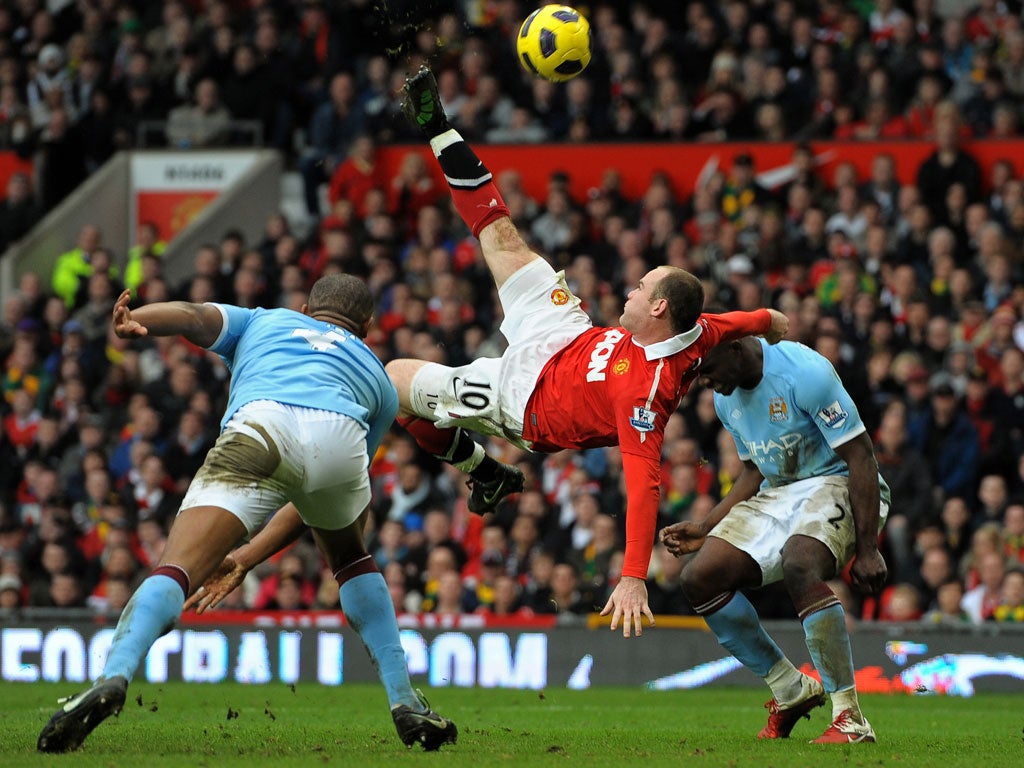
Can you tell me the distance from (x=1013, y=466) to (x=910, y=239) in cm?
278

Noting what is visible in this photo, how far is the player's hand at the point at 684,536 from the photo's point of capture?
8.55 m

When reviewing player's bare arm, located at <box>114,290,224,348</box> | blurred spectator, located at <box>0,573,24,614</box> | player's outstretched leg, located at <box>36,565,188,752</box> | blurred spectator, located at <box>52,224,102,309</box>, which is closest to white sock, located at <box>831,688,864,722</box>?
player's outstretched leg, located at <box>36,565,188,752</box>

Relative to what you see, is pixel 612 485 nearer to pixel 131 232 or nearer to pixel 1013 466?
pixel 1013 466

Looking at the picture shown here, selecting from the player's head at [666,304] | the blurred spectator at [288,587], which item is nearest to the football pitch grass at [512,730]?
the blurred spectator at [288,587]

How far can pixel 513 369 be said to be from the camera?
8.46 m

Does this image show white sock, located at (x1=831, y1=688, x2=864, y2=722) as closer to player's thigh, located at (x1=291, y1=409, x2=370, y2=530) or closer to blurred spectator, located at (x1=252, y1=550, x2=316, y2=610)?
player's thigh, located at (x1=291, y1=409, x2=370, y2=530)

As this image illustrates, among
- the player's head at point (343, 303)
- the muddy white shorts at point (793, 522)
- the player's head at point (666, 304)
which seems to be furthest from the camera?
the muddy white shorts at point (793, 522)

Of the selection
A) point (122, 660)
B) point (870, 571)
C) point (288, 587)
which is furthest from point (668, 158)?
point (122, 660)

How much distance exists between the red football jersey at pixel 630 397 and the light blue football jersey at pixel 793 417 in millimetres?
289

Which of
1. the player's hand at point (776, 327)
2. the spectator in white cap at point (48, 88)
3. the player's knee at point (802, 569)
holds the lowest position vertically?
the player's knee at point (802, 569)

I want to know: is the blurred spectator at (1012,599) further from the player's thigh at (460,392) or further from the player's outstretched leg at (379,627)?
the player's outstretched leg at (379,627)

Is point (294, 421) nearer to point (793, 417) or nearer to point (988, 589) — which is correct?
point (793, 417)

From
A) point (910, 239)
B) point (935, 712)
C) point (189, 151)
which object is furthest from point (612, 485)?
point (189, 151)

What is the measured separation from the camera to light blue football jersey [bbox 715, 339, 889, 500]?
813cm
